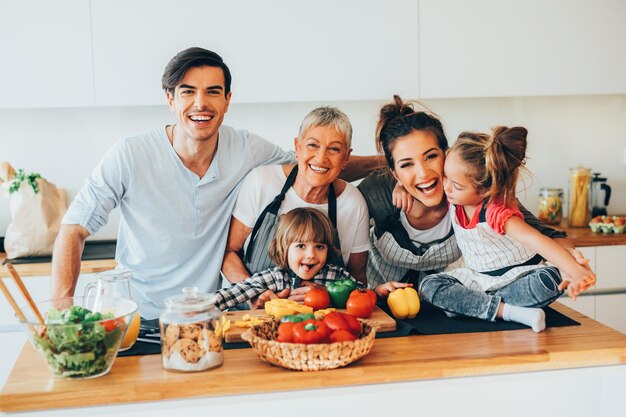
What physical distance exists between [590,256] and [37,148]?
276cm

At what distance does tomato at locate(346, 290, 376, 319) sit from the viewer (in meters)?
1.96

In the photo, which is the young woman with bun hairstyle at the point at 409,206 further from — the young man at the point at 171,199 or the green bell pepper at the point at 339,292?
the young man at the point at 171,199

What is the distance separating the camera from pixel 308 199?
2.38 m

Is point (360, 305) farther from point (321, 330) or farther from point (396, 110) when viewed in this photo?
point (396, 110)

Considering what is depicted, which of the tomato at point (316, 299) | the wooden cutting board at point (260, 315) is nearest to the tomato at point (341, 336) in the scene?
the wooden cutting board at point (260, 315)

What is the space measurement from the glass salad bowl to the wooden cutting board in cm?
29

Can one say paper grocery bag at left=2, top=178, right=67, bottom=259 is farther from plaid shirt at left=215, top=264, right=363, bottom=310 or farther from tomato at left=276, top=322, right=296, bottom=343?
tomato at left=276, top=322, right=296, bottom=343

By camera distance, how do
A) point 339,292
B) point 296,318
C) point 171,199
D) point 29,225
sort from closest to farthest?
1. point 296,318
2. point 339,292
3. point 171,199
4. point 29,225

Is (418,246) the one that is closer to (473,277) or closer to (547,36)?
(473,277)

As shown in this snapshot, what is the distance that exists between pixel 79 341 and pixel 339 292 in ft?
2.58

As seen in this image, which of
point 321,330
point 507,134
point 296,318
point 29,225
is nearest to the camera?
point 321,330

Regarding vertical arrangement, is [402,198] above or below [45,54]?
below

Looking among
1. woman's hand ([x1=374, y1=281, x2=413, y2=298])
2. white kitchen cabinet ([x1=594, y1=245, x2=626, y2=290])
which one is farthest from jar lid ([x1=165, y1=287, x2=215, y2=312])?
white kitchen cabinet ([x1=594, y1=245, x2=626, y2=290])

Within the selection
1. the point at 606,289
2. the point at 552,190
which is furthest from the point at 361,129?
the point at 606,289
